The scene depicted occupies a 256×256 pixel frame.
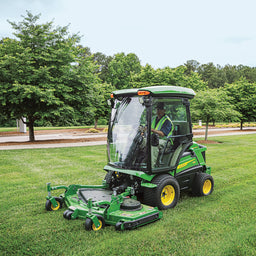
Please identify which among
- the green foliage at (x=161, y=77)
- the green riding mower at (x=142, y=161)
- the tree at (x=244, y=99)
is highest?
the green foliage at (x=161, y=77)

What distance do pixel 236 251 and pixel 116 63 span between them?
43.9m

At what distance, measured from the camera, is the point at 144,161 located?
498 cm

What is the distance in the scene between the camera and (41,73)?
13734mm

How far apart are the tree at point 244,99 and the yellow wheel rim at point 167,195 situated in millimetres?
23962

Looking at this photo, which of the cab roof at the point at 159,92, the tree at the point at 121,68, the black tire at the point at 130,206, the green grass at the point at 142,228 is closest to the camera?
the green grass at the point at 142,228

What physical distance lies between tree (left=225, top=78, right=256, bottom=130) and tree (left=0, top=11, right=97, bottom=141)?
17525 mm

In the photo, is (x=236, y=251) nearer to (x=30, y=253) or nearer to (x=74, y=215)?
(x=74, y=215)

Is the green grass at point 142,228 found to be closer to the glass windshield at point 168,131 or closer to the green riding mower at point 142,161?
the green riding mower at point 142,161

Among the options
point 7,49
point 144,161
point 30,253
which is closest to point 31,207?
point 30,253

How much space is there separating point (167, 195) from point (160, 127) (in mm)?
1282

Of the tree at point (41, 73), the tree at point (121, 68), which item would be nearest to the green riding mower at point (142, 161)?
the tree at point (41, 73)

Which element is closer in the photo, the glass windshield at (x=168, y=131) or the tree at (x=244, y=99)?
the glass windshield at (x=168, y=131)

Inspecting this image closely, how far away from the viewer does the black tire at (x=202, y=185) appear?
586cm

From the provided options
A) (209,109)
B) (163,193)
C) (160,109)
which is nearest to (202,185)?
(163,193)
